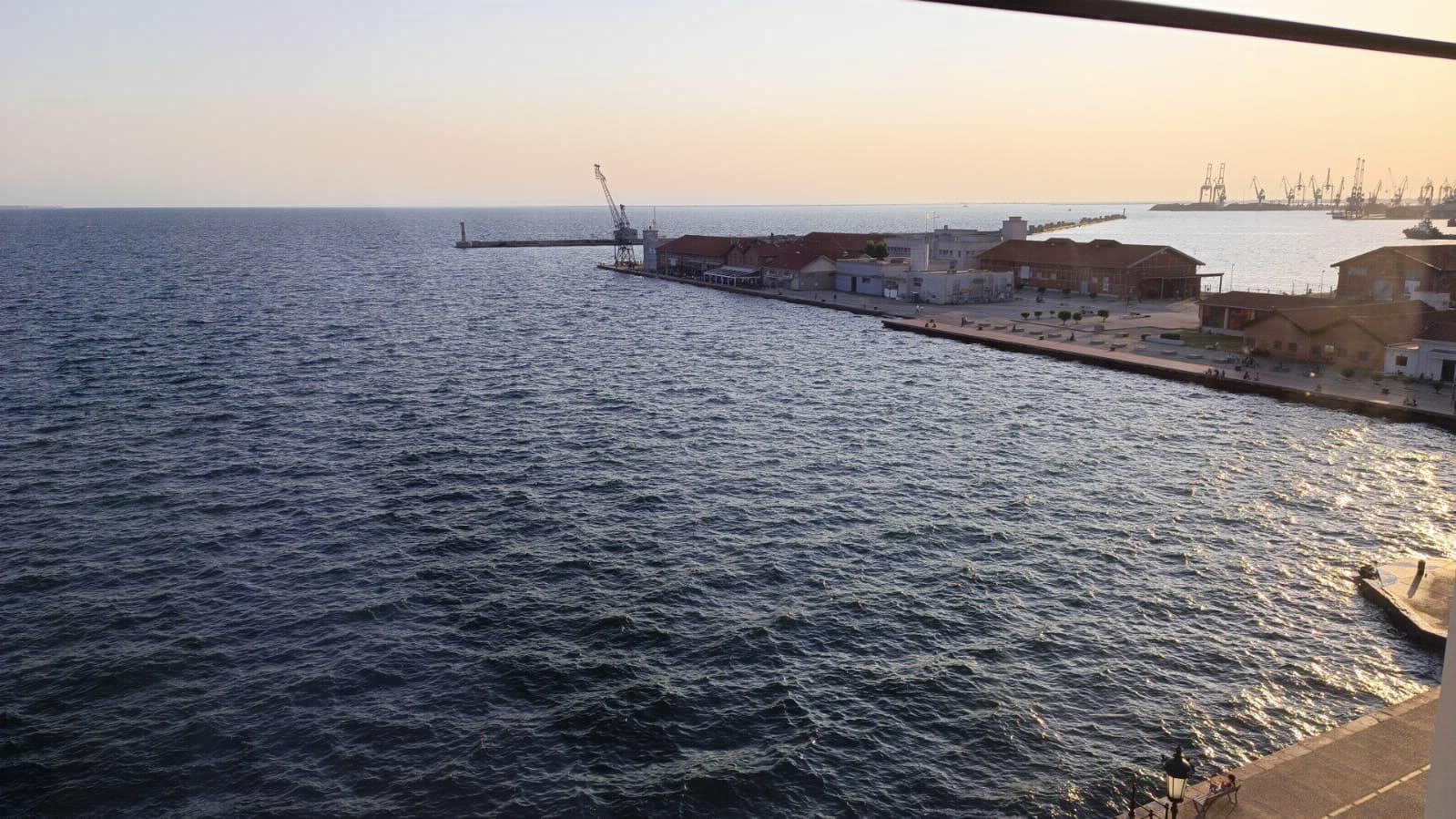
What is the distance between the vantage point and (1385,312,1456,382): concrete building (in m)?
62.6

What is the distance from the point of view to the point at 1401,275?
91500 millimetres

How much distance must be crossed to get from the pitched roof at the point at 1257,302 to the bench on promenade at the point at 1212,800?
236 ft

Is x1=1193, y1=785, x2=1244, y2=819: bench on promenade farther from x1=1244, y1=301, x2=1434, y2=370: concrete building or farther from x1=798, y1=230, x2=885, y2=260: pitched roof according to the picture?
x1=798, y1=230, x2=885, y2=260: pitched roof

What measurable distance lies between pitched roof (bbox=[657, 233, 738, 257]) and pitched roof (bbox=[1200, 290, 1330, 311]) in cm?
8252

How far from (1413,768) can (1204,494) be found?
2370 cm

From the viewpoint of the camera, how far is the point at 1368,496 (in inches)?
1682

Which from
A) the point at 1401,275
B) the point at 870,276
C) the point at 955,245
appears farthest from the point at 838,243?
the point at 1401,275

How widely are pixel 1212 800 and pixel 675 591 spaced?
62.1 feet

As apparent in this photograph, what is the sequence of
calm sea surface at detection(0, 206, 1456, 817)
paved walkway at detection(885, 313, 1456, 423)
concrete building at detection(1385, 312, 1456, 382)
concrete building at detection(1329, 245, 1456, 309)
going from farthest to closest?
1. concrete building at detection(1329, 245, 1456, 309)
2. concrete building at detection(1385, 312, 1456, 382)
3. paved walkway at detection(885, 313, 1456, 423)
4. calm sea surface at detection(0, 206, 1456, 817)

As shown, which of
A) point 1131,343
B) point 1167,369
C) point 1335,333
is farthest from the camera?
point 1131,343

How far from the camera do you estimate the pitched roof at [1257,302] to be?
8212cm

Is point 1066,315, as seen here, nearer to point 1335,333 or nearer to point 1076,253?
point 1335,333

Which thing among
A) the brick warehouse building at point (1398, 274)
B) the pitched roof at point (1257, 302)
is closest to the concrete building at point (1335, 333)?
the pitched roof at point (1257, 302)

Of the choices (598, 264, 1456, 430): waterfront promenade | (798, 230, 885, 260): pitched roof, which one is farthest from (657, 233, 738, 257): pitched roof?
(598, 264, 1456, 430): waterfront promenade
